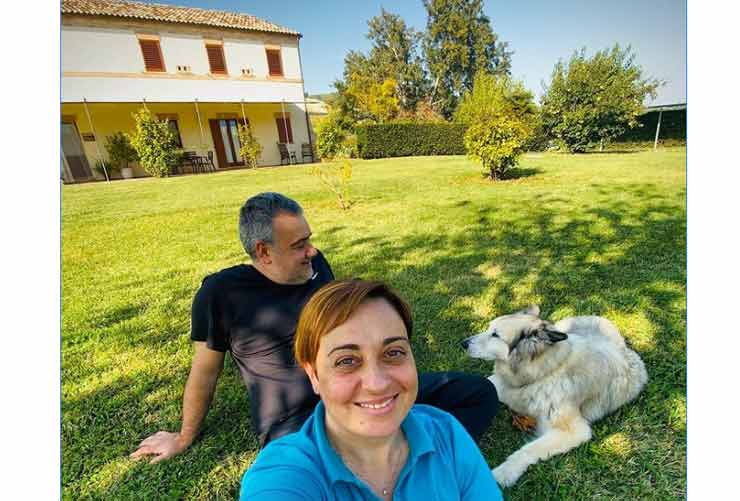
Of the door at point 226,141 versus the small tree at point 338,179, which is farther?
the door at point 226,141

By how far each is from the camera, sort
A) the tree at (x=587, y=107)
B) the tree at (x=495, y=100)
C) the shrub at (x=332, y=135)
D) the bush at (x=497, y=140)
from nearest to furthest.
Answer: the tree at (x=495, y=100) → the tree at (x=587, y=107) → the bush at (x=497, y=140) → the shrub at (x=332, y=135)

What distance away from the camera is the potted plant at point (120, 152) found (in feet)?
35.8

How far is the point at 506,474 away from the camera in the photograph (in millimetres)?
1484

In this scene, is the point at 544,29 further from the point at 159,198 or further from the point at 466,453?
the point at 159,198

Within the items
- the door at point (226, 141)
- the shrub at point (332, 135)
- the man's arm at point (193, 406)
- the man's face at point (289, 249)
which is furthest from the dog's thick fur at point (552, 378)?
the door at point (226, 141)

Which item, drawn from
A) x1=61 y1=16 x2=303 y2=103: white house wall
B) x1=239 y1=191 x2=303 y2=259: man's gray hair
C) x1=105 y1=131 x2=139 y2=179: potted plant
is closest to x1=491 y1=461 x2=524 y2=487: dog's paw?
x1=239 y1=191 x2=303 y2=259: man's gray hair

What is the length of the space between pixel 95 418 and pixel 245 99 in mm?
5401

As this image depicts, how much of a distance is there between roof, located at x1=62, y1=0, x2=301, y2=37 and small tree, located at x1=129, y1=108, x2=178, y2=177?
817 cm

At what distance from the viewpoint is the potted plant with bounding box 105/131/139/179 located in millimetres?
10914

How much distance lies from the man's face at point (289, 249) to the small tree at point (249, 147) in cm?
956

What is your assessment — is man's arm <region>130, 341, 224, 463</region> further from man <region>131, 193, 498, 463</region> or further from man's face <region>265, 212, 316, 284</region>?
man's face <region>265, 212, 316, 284</region>

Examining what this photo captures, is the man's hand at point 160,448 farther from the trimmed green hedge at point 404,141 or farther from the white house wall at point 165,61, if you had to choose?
the trimmed green hedge at point 404,141
